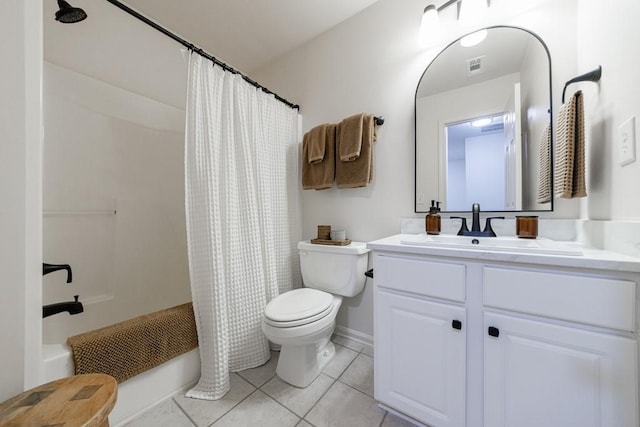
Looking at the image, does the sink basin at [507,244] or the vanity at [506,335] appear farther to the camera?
the sink basin at [507,244]

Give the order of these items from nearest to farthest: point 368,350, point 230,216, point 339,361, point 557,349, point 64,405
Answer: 1. point 64,405
2. point 557,349
3. point 230,216
4. point 339,361
5. point 368,350

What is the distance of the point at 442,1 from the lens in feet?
4.39

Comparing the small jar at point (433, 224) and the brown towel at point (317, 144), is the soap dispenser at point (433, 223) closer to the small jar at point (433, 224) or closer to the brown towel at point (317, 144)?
the small jar at point (433, 224)

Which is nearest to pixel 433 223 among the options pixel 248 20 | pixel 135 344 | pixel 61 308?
pixel 135 344

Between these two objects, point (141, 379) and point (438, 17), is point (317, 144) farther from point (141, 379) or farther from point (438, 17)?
point (141, 379)

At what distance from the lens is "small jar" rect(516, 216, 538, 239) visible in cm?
103

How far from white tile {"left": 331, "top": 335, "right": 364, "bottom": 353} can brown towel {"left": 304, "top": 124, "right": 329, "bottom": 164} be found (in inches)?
52.3

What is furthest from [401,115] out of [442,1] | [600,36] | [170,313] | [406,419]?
[170,313]

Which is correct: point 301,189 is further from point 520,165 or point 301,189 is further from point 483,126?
point 520,165

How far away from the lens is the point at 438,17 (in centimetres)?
130

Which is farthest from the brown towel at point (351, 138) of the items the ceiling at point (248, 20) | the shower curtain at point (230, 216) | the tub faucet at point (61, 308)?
the tub faucet at point (61, 308)

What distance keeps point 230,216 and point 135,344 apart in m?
0.72

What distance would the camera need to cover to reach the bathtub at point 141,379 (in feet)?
2.84

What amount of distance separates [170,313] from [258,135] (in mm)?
1156
